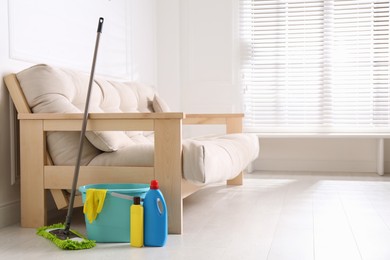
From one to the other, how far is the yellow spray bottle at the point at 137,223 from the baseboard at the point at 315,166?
3.15 m

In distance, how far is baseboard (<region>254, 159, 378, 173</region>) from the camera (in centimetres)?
496

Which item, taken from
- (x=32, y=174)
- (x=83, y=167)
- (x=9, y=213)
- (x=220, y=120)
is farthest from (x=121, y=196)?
(x=220, y=120)

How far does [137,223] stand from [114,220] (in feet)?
0.39

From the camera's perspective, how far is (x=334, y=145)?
5.02 m

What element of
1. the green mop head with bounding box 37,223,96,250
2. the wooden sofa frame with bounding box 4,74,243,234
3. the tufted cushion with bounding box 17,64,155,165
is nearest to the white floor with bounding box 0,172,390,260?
the green mop head with bounding box 37,223,96,250

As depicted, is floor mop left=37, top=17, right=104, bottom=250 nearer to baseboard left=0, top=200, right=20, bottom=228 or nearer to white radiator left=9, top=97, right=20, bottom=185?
baseboard left=0, top=200, right=20, bottom=228

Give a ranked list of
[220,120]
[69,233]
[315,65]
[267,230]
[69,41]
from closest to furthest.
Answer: [69,233] < [267,230] < [69,41] < [220,120] < [315,65]

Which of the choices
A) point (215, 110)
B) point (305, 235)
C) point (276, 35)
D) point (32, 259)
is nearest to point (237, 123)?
point (215, 110)

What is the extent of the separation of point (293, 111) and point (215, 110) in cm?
75

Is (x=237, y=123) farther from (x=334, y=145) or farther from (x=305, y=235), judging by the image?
(x=305, y=235)

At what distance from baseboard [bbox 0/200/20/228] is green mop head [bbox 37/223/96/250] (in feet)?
1.01

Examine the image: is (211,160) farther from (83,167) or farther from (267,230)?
(83,167)

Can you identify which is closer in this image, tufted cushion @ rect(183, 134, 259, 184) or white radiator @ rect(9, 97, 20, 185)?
tufted cushion @ rect(183, 134, 259, 184)

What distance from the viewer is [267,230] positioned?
7.85 ft
